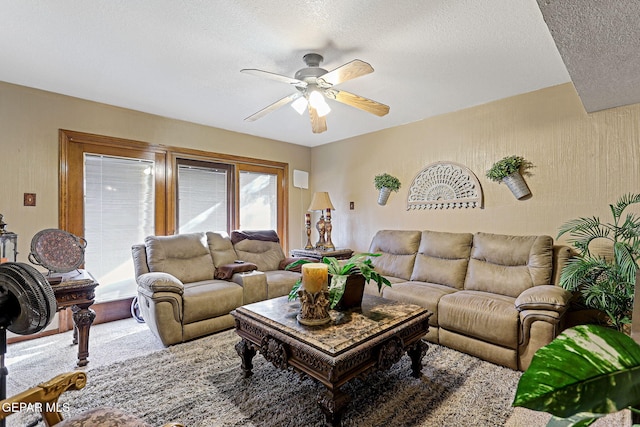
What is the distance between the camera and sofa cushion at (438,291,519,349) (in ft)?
7.31

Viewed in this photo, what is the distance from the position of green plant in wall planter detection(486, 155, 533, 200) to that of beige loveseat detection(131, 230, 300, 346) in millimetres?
2536

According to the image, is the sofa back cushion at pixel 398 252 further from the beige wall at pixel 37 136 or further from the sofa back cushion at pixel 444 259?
the beige wall at pixel 37 136

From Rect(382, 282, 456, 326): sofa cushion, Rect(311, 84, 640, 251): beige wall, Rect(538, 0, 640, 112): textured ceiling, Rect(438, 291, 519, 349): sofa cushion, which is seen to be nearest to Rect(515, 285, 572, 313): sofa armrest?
Rect(438, 291, 519, 349): sofa cushion

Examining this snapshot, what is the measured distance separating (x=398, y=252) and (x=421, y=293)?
35.5 inches

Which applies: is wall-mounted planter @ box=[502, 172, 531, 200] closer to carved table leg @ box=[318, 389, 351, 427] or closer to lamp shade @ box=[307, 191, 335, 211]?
lamp shade @ box=[307, 191, 335, 211]

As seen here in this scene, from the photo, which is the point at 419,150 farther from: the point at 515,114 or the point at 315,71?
the point at 315,71

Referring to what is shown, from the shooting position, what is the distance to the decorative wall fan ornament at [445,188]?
3361 mm

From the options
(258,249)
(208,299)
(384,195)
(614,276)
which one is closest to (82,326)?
(208,299)

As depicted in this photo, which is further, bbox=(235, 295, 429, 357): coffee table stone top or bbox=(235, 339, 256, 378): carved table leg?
bbox=(235, 339, 256, 378): carved table leg

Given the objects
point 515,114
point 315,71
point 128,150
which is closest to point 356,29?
point 315,71

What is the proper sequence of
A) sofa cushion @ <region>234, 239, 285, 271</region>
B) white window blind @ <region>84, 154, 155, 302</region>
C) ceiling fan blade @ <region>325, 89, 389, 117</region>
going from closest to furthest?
ceiling fan blade @ <region>325, 89, 389, 117</region>
white window blind @ <region>84, 154, 155, 302</region>
sofa cushion @ <region>234, 239, 285, 271</region>

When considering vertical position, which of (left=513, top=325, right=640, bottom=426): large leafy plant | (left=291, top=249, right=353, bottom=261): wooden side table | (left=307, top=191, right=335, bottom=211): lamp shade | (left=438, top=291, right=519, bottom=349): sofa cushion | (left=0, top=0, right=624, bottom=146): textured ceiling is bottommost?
(left=438, top=291, right=519, bottom=349): sofa cushion

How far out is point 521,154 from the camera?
9.87ft

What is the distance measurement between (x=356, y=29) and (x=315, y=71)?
407mm
